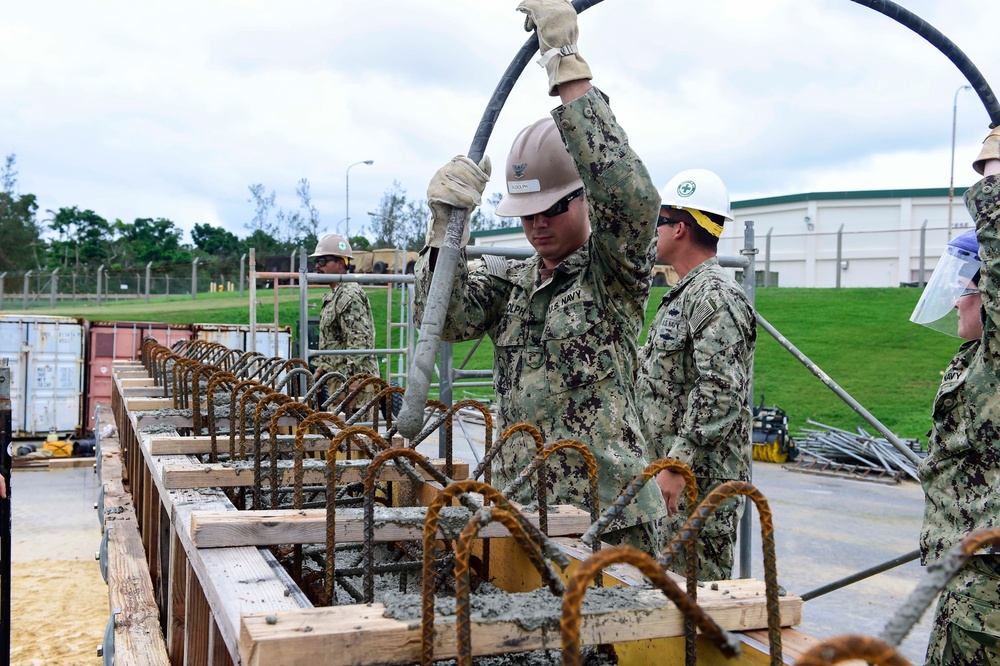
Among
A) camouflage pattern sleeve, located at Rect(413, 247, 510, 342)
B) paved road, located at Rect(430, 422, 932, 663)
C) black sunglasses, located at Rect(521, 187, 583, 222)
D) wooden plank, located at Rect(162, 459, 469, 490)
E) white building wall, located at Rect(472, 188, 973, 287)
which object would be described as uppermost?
white building wall, located at Rect(472, 188, 973, 287)

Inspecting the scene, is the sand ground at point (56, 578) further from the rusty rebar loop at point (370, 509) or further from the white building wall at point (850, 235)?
→ the white building wall at point (850, 235)

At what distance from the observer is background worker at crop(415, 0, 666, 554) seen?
7.58 ft

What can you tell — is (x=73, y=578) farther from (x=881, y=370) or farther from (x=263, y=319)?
(x=263, y=319)

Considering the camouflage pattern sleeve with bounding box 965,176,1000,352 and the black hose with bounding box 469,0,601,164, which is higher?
the black hose with bounding box 469,0,601,164

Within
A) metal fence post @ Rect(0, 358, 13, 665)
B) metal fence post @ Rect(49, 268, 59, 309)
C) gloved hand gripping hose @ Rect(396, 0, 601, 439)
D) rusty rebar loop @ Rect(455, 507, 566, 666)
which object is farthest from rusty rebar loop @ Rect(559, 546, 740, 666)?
metal fence post @ Rect(49, 268, 59, 309)

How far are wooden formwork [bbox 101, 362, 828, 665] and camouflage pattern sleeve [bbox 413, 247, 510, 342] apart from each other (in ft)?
1.75

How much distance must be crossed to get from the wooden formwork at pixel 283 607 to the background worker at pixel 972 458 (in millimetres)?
962

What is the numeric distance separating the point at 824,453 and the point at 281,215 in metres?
47.5

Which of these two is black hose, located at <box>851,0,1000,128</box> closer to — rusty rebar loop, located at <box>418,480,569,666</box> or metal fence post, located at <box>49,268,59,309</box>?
rusty rebar loop, located at <box>418,480,569,666</box>

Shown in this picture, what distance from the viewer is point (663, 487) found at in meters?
2.91

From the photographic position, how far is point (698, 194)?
3.68 meters

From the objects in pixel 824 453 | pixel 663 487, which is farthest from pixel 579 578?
pixel 824 453

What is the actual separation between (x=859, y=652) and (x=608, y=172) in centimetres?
156

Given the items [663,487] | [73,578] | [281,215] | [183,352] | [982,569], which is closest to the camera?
[982,569]
